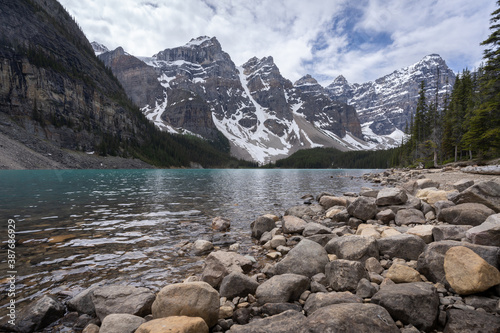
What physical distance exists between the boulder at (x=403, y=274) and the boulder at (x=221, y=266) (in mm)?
4040

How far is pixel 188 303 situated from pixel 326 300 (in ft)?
9.33

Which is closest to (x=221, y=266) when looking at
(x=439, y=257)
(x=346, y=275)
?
(x=346, y=275)

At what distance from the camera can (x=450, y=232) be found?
719 cm

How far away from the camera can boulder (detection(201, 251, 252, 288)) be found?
22.2 ft

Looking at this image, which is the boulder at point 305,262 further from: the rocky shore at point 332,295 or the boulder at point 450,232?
the boulder at point 450,232

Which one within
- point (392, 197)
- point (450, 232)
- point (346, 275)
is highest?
point (392, 197)

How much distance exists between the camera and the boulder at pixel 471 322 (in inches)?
152

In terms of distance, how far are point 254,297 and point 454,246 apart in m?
4.83

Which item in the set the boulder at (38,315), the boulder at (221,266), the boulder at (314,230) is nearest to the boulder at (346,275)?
the boulder at (221,266)

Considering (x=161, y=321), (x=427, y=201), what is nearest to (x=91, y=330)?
(x=161, y=321)

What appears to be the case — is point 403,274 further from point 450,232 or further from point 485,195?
point 485,195

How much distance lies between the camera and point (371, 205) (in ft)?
42.3

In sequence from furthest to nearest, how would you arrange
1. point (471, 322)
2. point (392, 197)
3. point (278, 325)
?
point (392, 197)
point (278, 325)
point (471, 322)

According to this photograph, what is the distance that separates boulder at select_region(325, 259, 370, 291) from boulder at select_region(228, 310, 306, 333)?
1.95m
